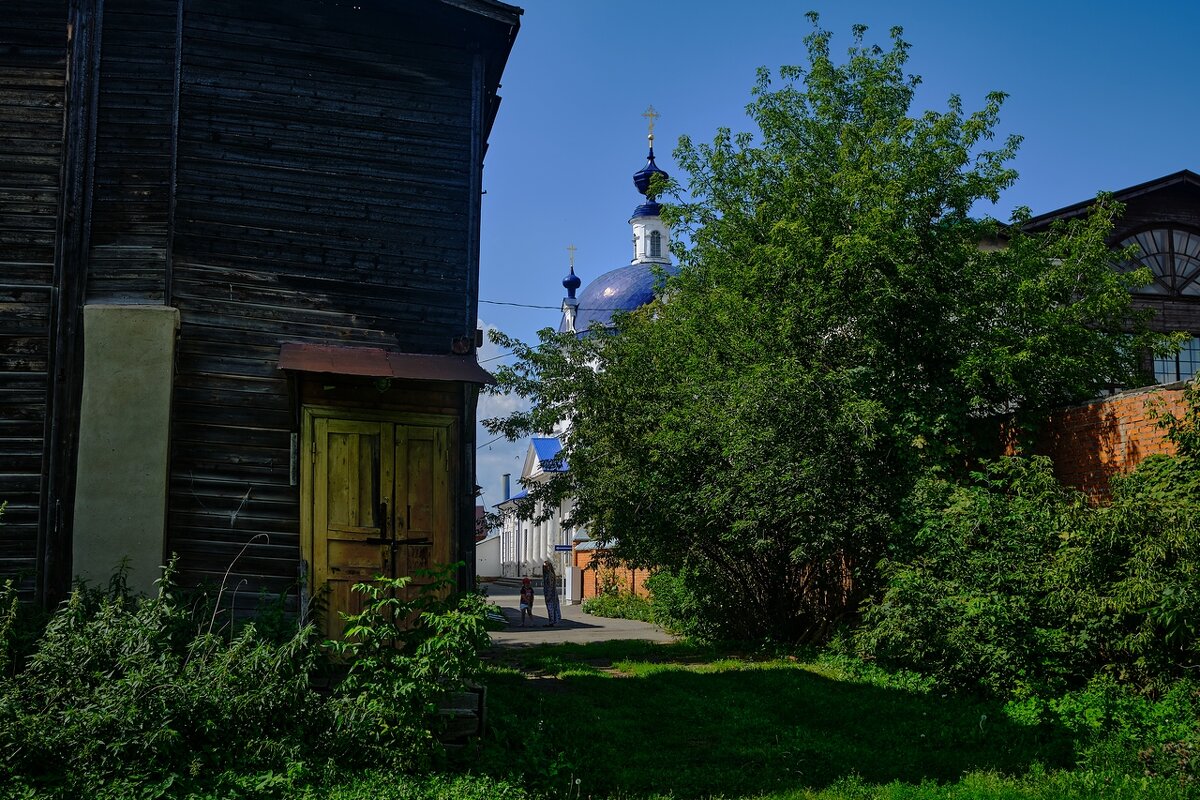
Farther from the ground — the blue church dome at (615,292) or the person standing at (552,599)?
the blue church dome at (615,292)

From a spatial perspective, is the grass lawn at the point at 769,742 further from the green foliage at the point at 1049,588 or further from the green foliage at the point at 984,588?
the green foliage at the point at 1049,588

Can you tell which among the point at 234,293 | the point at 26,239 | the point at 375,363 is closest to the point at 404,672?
the point at 375,363

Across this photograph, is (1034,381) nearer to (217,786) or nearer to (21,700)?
(217,786)

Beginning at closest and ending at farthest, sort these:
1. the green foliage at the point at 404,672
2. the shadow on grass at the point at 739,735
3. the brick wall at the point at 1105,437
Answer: the green foliage at the point at 404,672 → the shadow on grass at the point at 739,735 → the brick wall at the point at 1105,437

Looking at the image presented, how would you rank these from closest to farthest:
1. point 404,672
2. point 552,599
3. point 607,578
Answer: point 404,672, point 552,599, point 607,578

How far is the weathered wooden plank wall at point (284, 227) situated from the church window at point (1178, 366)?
1656 cm

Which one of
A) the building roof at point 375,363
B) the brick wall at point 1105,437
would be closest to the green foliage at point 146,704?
the building roof at point 375,363

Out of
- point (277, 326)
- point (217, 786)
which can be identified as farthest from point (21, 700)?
point (277, 326)

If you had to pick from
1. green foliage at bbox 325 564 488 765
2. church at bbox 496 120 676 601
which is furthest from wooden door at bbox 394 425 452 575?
church at bbox 496 120 676 601

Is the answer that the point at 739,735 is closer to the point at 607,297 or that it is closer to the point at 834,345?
the point at 834,345

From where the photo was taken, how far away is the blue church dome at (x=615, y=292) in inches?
2110

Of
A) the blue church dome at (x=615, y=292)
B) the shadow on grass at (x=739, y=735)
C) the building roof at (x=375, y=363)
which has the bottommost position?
the shadow on grass at (x=739, y=735)

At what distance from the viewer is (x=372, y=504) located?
32.2 ft

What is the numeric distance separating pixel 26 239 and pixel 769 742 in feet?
26.3
